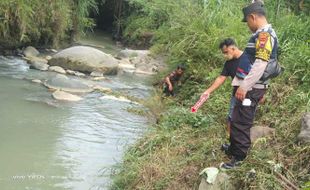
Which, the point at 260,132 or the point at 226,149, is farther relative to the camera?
the point at 260,132

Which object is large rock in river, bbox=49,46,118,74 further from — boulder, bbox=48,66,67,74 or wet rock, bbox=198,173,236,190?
wet rock, bbox=198,173,236,190

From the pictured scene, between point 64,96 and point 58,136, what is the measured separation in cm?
211

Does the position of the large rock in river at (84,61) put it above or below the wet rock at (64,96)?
below

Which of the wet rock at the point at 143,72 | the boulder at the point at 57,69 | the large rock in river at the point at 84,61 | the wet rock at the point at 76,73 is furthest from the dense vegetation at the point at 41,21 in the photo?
the wet rock at the point at 143,72

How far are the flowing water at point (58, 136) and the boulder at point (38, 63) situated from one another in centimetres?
109

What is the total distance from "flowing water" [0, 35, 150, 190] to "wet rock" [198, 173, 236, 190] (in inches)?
57.8

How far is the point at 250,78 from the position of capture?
3908 mm

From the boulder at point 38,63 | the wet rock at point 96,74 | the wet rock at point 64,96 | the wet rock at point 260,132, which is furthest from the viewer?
the wet rock at point 96,74

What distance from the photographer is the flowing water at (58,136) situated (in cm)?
523

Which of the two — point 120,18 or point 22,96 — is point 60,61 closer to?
point 22,96

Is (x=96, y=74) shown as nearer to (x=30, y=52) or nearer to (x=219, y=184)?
(x=30, y=52)

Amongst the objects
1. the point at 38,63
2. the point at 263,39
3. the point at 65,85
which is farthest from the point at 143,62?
the point at 263,39

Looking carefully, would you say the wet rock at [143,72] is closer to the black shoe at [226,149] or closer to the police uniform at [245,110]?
the black shoe at [226,149]

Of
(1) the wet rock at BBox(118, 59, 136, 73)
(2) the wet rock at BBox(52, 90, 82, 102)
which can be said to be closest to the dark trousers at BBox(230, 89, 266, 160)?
(2) the wet rock at BBox(52, 90, 82, 102)
